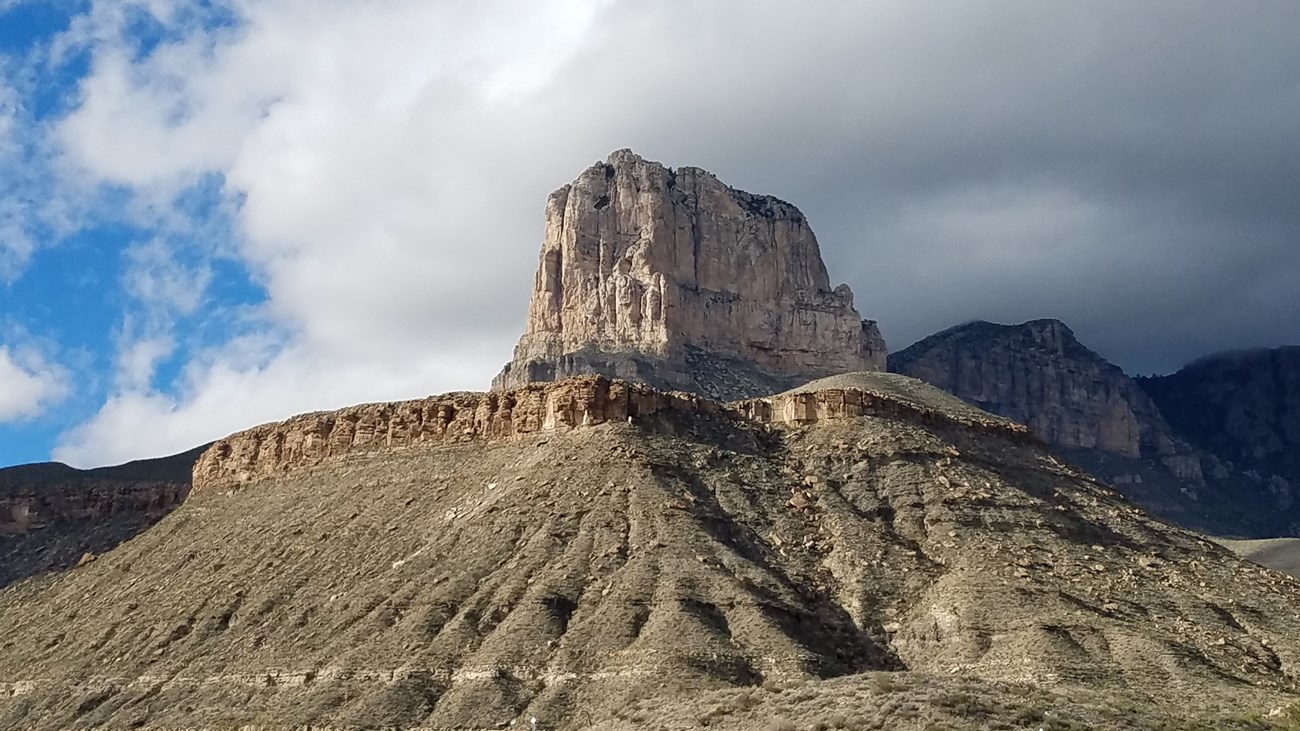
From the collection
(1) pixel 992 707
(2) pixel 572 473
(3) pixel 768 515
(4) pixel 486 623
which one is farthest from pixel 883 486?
(1) pixel 992 707

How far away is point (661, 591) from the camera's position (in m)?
63.2

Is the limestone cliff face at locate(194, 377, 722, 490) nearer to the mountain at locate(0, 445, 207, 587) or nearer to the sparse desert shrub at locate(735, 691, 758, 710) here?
the mountain at locate(0, 445, 207, 587)

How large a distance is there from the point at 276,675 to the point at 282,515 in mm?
25981

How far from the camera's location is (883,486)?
8012 cm

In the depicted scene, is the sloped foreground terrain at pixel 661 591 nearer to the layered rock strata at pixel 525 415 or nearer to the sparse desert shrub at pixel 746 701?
the layered rock strata at pixel 525 415

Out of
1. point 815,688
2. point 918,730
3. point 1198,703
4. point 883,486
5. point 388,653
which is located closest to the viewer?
point 918,730

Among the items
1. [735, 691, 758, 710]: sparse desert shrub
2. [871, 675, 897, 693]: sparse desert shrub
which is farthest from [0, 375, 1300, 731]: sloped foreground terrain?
[735, 691, 758, 710]: sparse desert shrub

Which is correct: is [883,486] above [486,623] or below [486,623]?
above

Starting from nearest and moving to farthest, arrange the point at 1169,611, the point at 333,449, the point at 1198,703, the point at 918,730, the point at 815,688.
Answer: the point at 918,730 → the point at 815,688 → the point at 1198,703 → the point at 1169,611 → the point at 333,449

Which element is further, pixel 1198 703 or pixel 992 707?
pixel 1198 703

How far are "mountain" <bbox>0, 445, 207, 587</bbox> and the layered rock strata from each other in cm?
1913

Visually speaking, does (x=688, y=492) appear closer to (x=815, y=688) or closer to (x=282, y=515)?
(x=282, y=515)

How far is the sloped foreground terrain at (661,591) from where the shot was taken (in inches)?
2185

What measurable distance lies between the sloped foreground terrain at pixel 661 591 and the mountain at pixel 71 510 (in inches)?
758
